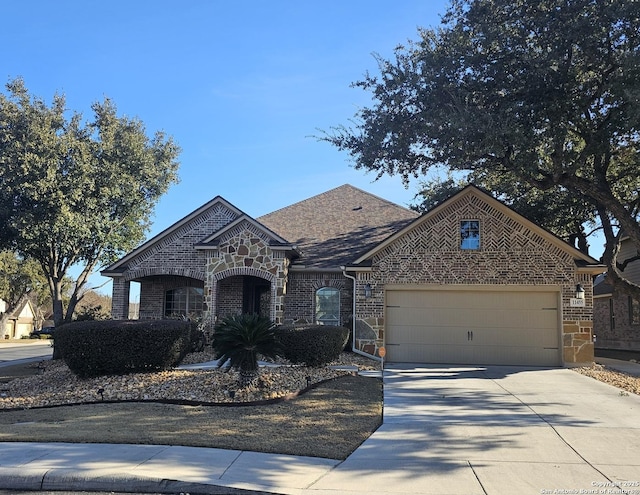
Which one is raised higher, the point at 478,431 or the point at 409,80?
the point at 409,80

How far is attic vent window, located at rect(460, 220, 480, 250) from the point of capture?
18.1 metres

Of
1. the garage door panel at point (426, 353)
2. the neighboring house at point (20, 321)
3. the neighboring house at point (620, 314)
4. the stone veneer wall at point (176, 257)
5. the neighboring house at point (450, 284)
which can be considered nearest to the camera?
the neighboring house at point (450, 284)

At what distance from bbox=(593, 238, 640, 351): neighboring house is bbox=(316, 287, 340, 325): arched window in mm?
13395

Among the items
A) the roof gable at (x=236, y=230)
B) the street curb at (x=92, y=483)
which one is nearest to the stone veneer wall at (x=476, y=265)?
the roof gable at (x=236, y=230)

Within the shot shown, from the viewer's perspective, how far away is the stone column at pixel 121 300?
2073 centimetres

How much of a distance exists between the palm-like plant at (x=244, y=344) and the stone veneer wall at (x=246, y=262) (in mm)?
7197

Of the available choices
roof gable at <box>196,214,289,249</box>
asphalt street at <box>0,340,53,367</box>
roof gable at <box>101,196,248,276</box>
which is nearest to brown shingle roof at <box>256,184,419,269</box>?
roof gable at <box>196,214,289,249</box>

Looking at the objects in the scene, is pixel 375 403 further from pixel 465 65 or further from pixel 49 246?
pixel 49 246

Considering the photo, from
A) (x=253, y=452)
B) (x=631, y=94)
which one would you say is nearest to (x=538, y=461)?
(x=253, y=452)

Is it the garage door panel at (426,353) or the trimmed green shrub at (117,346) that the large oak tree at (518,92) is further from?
the trimmed green shrub at (117,346)

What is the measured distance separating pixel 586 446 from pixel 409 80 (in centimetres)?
1072

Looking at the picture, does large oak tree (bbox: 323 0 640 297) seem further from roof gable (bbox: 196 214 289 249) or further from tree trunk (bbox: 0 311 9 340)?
tree trunk (bbox: 0 311 9 340)

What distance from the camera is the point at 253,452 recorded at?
24.5ft

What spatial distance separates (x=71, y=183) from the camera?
71.9 feet
